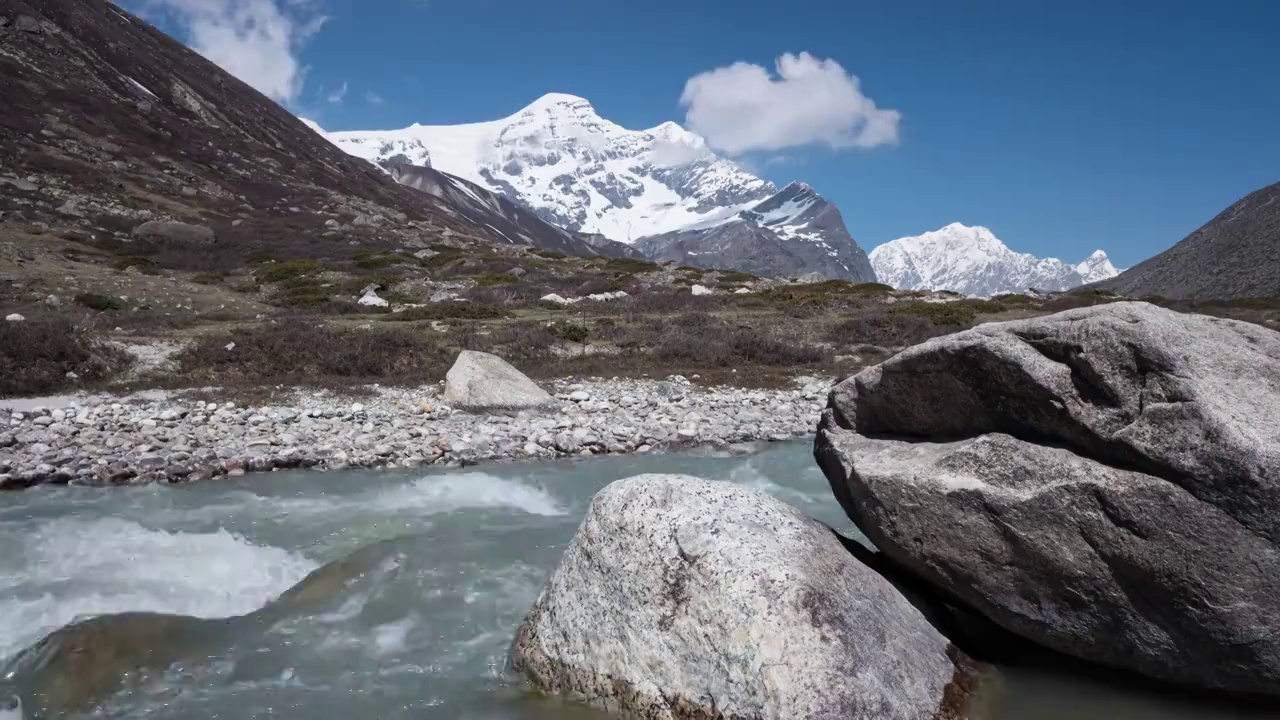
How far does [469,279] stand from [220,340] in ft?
98.2

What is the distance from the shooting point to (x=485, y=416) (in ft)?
66.0

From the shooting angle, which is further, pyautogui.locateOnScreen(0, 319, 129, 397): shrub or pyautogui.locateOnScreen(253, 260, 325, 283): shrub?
pyautogui.locateOnScreen(253, 260, 325, 283): shrub

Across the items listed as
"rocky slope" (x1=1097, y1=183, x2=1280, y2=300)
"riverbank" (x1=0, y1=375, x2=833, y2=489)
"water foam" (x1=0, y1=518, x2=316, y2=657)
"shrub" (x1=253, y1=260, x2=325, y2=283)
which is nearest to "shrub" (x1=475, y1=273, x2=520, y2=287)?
"shrub" (x1=253, y1=260, x2=325, y2=283)

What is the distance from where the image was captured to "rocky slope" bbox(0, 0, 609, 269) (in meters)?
70.0

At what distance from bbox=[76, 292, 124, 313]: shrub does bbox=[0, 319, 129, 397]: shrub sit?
12264 mm

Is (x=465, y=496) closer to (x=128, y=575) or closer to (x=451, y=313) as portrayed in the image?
(x=128, y=575)

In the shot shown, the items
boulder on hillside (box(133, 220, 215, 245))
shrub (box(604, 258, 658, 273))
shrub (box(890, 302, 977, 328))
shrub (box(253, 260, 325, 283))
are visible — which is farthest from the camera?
shrub (box(604, 258, 658, 273))

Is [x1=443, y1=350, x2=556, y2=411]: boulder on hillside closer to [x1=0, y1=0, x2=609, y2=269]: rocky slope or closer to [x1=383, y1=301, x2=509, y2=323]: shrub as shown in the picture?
[x1=383, y1=301, x2=509, y2=323]: shrub

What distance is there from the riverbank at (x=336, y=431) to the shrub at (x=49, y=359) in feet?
4.36

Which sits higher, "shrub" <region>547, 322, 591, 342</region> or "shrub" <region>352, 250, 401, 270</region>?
"shrub" <region>352, 250, 401, 270</region>

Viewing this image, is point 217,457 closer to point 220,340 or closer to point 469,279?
point 220,340

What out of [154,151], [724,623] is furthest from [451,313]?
[154,151]

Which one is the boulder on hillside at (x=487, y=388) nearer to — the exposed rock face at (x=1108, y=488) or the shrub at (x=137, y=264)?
the exposed rock face at (x=1108, y=488)

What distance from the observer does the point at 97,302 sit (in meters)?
35.2
